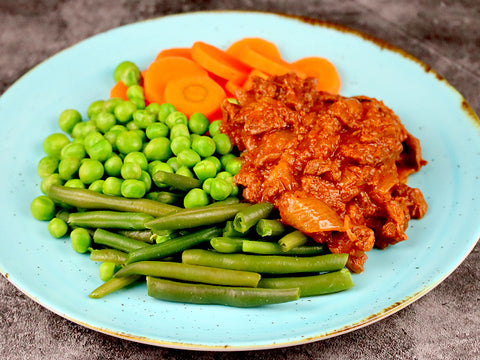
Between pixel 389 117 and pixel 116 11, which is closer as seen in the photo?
pixel 389 117

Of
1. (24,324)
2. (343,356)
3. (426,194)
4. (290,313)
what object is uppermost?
(426,194)

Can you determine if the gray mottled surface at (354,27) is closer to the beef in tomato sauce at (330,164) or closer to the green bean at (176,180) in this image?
the beef in tomato sauce at (330,164)

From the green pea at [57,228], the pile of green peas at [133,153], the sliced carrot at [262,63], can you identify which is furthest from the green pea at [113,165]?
the sliced carrot at [262,63]

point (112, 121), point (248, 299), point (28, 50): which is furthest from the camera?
point (28, 50)

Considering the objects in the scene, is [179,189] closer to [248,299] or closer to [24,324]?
[248,299]

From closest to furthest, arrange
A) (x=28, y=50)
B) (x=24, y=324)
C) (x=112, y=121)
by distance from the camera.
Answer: (x=24, y=324) → (x=112, y=121) → (x=28, y=50)

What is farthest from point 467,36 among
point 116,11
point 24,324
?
point 24,324

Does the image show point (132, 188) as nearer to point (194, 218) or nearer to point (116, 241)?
point (116, 241)

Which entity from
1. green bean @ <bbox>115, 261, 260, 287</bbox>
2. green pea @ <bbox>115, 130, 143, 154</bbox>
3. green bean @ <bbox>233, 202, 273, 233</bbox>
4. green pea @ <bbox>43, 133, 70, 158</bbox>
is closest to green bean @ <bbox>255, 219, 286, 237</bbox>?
green bean @ <bbox>233, 202, 273, 233</bbox>
